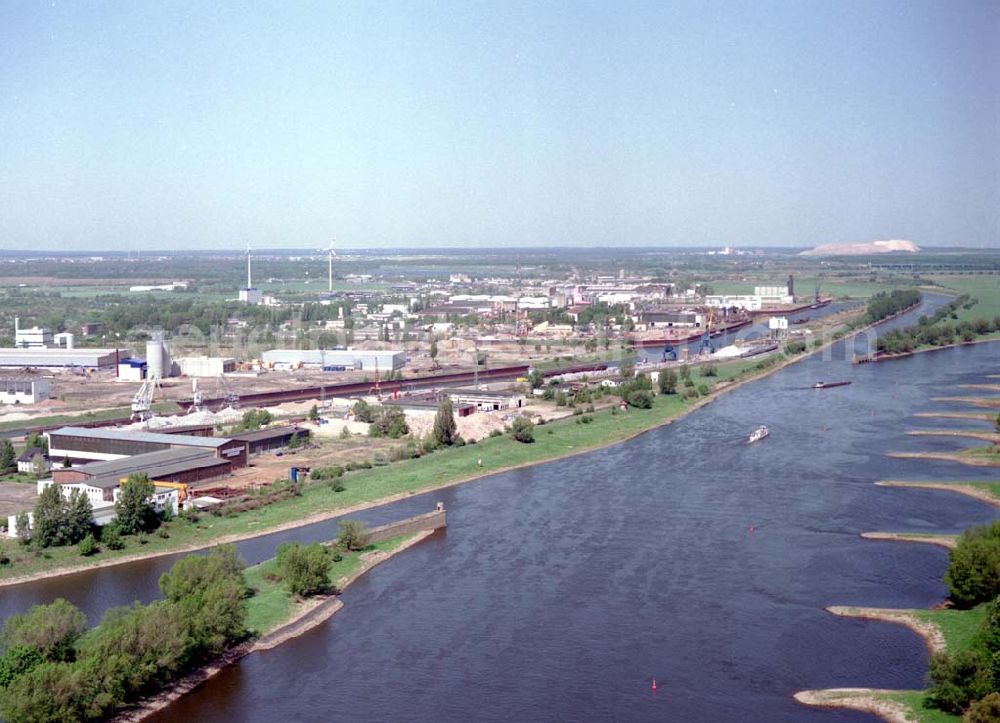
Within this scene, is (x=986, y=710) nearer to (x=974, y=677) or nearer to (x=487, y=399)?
(x=974, y=677)

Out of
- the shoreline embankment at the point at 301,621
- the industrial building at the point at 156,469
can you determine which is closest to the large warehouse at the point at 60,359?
the industrial building at the point at 156,469

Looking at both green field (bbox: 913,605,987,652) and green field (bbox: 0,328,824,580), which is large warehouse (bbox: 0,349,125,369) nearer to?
green field (bbox: 0,328,824,580)

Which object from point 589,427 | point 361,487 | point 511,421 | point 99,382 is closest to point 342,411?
point 511,421

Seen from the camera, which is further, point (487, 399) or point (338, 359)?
point (338, 359)

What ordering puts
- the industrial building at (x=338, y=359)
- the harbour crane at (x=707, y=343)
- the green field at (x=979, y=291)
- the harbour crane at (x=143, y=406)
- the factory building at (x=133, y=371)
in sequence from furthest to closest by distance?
the green field at (x=979, y=291)
the harbour crane at (x=707, y=343)
the industrial building at (x=338, y=359)
the factory building at (x=133, y=371)
the harbour crane at (x=143, y=406)

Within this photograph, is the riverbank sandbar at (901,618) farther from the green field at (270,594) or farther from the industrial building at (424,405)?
the industrial building at (424,405)

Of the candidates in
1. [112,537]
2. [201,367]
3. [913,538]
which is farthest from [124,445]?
[201,367]

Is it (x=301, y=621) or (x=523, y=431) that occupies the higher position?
(x=523, y=431)
